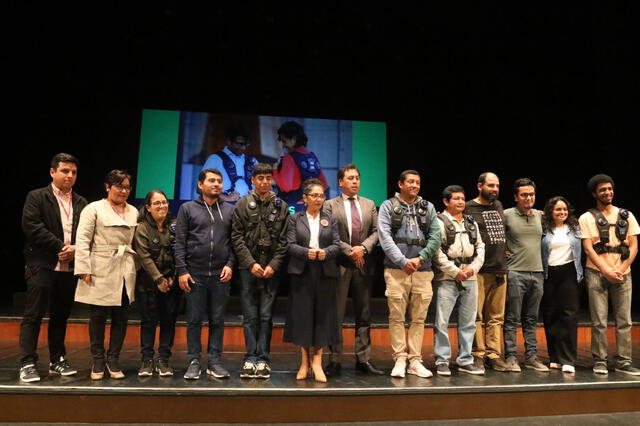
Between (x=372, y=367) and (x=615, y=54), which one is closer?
(x=372, y=367)

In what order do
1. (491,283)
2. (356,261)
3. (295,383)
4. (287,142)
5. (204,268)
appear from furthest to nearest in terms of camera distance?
(287,142) → (491,283) → (356,261) → (204,268) → (295,383)

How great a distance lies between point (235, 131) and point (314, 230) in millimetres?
3808

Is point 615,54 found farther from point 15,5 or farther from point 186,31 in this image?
point 15,5

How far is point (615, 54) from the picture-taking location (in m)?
6.48

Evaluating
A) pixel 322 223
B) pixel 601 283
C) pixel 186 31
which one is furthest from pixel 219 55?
pixel 601 283

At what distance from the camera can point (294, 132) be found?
265 inches

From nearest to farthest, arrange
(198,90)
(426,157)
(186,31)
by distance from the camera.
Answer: (186,31), (198,90), (426,157)

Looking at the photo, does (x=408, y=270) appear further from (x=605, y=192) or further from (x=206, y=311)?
(x=605, y=192)

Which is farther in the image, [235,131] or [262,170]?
[235,131]

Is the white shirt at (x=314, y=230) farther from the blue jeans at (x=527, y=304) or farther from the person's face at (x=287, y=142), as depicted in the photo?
the person's face at (x=287, y=142)

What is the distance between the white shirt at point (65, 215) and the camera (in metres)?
3.21

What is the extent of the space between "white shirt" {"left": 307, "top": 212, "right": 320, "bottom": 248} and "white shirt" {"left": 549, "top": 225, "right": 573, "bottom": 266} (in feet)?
6.65

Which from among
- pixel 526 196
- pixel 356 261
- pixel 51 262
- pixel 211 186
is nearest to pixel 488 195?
pixel 526 196

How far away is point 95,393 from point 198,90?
509cm
